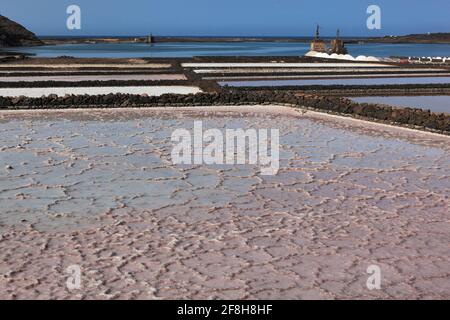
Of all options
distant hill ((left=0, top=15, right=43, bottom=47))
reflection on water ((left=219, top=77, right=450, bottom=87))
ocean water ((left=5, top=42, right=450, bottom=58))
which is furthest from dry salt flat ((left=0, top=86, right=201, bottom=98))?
distant hill ((left=0, top=15, right=43, bottom=47))

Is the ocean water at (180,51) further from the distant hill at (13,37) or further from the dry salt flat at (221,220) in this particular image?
the dry salt flat at (221,220)

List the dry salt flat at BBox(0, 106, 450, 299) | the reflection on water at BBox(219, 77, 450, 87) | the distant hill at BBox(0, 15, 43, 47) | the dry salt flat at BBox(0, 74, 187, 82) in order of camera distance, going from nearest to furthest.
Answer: the dry salt flat at BBox(0, 106, 450, 299)
the reflection on water at BBox(219, 77, 450, 87)
the dry salt flat at BBox(0, 74, 187, 82)
the distant hill at BBox(0, 15, 43, 47)

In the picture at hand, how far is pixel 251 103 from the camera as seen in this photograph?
1163 centimetres

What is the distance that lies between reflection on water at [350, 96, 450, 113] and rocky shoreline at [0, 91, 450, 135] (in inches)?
67.8

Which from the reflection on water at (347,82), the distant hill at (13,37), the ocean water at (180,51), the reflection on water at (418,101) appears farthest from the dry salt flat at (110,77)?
the distant hill at (13,37)

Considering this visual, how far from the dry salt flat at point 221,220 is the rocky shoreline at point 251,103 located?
3.61 feet

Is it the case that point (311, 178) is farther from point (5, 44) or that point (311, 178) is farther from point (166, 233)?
point (5, 44)

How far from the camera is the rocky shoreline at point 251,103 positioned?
358 inches

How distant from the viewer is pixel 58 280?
334 centimetres

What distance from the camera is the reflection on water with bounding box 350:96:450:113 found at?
11.5 meters

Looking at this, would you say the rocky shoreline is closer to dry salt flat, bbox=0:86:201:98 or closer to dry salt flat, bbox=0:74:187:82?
dry salt flat, bbox=0:86:201:98

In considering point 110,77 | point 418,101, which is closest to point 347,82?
point 418,101
